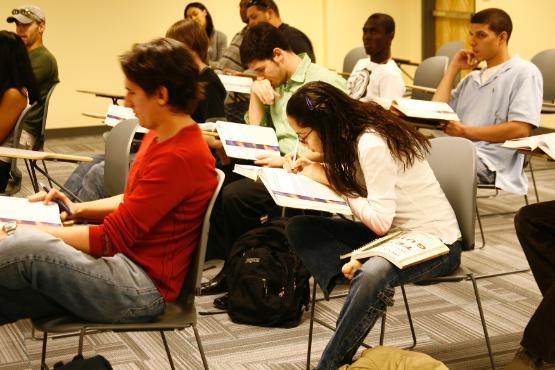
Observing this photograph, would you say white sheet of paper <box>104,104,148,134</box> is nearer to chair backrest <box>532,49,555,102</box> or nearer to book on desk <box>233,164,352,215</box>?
book on desk <box>233,164,352,215</box>

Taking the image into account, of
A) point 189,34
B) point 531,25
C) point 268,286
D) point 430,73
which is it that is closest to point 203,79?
point 189,34

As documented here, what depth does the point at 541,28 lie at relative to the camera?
7.26 metres

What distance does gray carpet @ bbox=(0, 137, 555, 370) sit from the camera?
3029 millimetres

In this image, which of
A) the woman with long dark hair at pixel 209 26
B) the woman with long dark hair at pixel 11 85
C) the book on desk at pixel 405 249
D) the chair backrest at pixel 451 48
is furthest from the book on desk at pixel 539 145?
the chair backrest at pixel 451 48

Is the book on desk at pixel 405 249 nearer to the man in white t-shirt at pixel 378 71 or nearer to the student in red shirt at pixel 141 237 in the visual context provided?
the student in red shirt at pixel 141 237

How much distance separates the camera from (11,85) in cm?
430

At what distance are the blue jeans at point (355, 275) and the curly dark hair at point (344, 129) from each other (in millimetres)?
189

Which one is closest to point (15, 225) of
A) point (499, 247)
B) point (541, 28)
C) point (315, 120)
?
point (315, 120)

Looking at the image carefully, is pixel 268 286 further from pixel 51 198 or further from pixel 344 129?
pixel 51 198

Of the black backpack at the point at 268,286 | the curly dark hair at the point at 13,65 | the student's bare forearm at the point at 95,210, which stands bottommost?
the black backpack at the point at 268,286

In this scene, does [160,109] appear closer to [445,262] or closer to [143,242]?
[143,242]

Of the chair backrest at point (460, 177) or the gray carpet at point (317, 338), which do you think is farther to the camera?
the gray carpet at point (317, 338)

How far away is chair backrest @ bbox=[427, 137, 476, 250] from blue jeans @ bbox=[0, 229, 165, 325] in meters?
1.09

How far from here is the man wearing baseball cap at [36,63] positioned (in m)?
4.79
